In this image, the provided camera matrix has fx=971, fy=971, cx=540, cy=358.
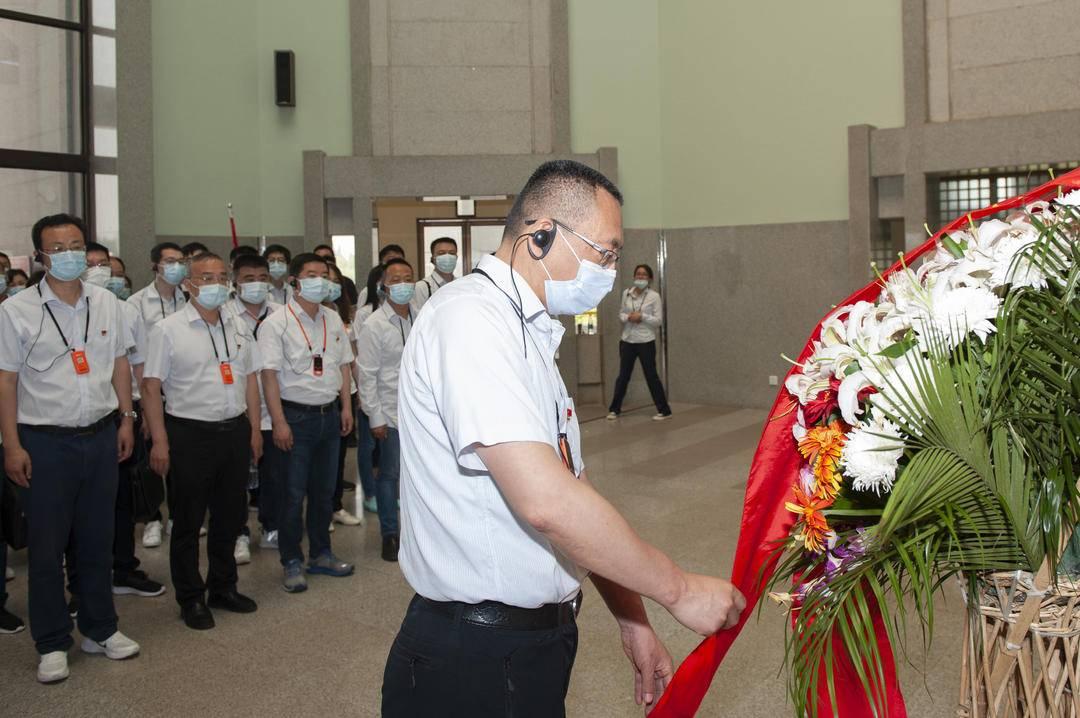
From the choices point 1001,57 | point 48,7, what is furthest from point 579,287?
point 48,7

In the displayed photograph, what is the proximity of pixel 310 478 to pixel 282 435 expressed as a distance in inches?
16.6

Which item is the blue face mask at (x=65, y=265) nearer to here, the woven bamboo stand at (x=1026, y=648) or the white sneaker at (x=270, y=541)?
the white sneaker at (x=270, y=541)

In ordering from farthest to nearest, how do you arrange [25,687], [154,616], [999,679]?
[154,616] < [25,687] < [999,679]

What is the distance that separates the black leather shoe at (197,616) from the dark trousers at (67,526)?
419mm

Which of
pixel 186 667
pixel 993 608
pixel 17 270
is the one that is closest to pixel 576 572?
pixel 993 608

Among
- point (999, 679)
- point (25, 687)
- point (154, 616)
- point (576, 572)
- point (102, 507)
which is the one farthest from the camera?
point (154, 616)

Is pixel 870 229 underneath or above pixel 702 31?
underneath

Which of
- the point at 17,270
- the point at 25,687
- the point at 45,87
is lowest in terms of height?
the point at 25,687

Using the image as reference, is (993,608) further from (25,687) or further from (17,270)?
(17,270)

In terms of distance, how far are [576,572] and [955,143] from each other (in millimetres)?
9115

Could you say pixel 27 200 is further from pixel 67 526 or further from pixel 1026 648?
pixel 1026 648

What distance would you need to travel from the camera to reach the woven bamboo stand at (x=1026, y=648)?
1.47 meters

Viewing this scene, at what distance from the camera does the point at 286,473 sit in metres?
5.08

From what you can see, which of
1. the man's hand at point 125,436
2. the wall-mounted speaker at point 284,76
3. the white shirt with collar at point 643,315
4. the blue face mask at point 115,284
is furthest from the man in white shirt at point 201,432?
the wall-mounted speaker at point 284,76
